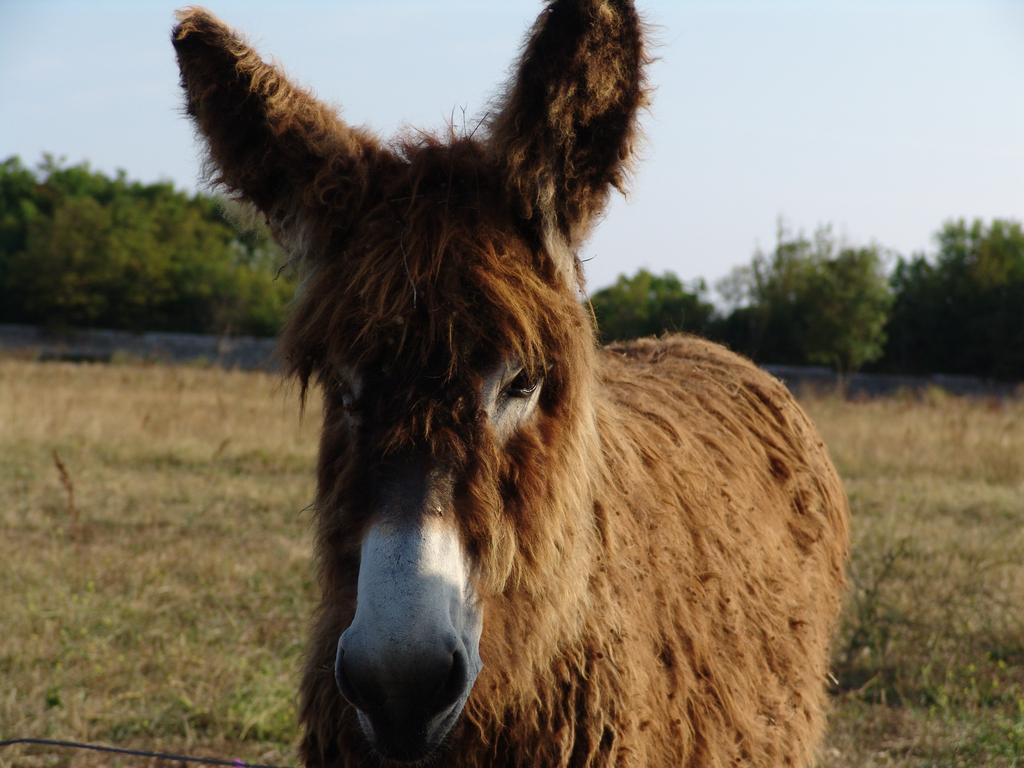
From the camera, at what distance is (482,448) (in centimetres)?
220

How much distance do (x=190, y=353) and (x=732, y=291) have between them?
1954 cm

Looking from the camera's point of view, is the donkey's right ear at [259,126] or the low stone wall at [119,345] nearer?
the donkey's right ear at [259,126]

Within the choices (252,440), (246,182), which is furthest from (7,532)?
(246,182)

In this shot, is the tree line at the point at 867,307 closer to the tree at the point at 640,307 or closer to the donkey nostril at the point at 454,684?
the tree at the point at 640,307

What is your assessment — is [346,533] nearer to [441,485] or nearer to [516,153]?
[441,485]

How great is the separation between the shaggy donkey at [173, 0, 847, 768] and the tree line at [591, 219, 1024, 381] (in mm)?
25246

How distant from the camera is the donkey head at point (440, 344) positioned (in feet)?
6.53

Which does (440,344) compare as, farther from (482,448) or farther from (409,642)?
(409,642)

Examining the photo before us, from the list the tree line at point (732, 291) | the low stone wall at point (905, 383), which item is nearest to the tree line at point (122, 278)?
the tree line at point (732, 291)

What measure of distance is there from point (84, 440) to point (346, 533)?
471 inches

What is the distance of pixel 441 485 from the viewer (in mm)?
2086

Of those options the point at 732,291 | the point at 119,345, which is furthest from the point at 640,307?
the point at 119,345

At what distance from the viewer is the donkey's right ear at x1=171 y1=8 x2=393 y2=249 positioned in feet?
8.48

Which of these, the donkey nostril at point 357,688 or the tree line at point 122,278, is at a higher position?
the tree line at point 122,278
